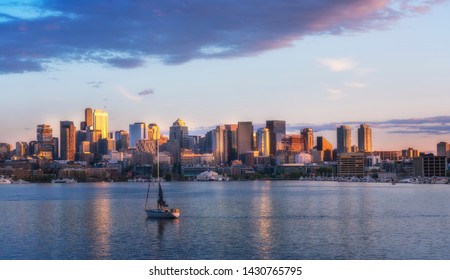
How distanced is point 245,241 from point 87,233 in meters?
12.4

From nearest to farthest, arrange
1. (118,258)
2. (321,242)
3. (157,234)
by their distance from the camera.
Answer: (118,258), (321,242), (157,234)

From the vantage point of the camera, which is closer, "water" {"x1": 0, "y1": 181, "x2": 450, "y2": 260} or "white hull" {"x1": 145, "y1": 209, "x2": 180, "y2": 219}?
"water" {"x1": 0, "y1": 181, "x2": 450, "y2": 260}

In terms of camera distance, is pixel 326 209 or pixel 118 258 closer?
pixel 118 258

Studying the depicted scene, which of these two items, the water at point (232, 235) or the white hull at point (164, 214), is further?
the white hull at point (164, 214)

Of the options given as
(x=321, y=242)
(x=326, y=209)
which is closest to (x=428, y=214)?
(x=326, y=209)

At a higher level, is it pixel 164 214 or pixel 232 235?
pixel 164 214

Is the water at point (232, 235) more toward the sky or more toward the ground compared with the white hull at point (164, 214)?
more toward the ground

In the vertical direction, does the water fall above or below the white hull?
below

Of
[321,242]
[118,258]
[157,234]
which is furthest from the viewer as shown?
[157,234]

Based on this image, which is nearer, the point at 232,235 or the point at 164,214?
the point at 232,235
